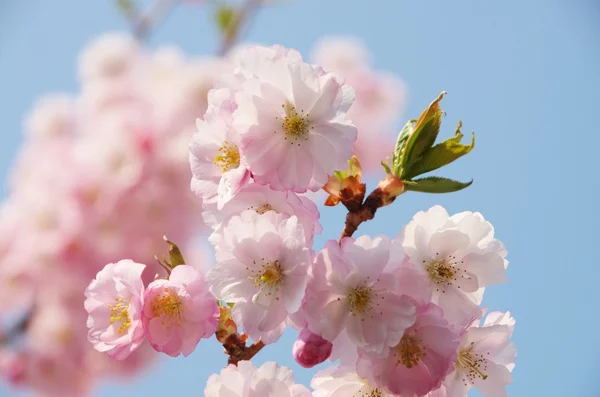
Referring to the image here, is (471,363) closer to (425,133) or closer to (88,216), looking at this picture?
(425,133)

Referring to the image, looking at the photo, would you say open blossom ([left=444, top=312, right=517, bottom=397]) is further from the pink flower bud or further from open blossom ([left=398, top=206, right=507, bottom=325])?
the pink flower bud

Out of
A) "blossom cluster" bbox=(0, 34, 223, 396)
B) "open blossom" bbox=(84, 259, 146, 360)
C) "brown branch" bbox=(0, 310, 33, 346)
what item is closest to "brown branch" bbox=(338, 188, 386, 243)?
"open blossom" bbox=(84, 259, 146, 360)

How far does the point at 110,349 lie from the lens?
3.13 ft

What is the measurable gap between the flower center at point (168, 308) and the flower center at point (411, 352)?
34 centimetres

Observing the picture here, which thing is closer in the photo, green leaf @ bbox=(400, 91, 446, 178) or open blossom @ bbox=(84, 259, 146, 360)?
open blossom @ bbox=(84, 259, 146, 360)

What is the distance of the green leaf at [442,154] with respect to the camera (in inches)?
41.0

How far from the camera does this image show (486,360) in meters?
1.00

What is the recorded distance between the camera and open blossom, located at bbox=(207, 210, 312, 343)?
875 millimetres

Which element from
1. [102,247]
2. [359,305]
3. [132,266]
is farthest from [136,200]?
[359,305]

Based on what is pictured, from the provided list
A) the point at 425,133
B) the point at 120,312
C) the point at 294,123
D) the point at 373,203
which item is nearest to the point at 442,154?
the point at 425,133

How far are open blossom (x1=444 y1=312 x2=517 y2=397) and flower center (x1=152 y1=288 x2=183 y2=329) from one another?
43 centimetres

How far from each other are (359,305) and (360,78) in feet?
11.6

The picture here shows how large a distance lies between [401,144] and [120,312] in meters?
0.57

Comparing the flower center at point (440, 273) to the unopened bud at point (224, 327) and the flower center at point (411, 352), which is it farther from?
the unopened bud at point (224, 327)
